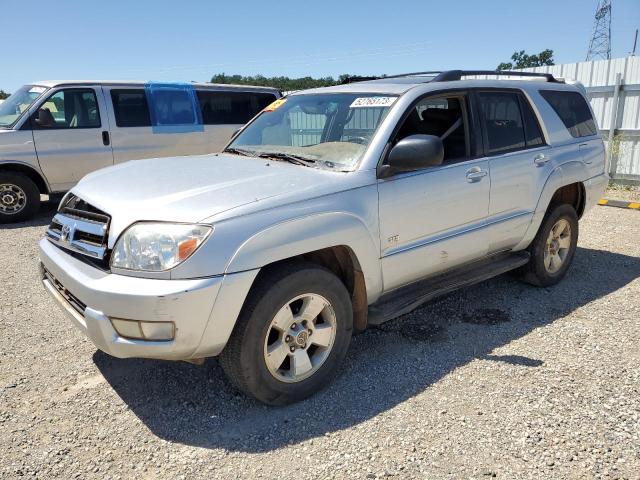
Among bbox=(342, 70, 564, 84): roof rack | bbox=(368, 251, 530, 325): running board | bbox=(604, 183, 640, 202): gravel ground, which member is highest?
bbox=(342, 70, 564, 84): roof rack

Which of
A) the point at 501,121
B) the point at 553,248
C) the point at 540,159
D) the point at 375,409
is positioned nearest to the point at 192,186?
the point at 375,409

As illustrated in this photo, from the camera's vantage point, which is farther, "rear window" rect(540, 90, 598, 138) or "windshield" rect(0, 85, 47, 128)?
"windshield" rect(0, 85, 47, 128)

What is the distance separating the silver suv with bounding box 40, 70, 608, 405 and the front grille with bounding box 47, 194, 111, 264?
0.01 metres

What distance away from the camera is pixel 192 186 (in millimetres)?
2953

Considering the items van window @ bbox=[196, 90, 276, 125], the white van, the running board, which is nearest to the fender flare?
the running board

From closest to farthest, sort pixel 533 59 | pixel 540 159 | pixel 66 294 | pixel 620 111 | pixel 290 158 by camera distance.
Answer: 1. pixel 66 294
2. pixel 290 158
3. pixel 540 159
4. pixel 620 111
5. pixel 533 59

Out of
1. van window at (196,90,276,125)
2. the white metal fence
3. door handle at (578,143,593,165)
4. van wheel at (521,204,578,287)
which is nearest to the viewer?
van wheel at (521,204,578,287)

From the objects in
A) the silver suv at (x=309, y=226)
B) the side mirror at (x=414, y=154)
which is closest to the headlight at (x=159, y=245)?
the silver suv at (x=309, y=226)

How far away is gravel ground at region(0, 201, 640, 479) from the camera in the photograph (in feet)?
8.30

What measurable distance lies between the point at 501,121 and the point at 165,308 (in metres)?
Answer: 3.15

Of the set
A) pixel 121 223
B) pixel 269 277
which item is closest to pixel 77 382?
pixel 121 223

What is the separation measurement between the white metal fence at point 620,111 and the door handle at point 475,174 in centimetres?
745

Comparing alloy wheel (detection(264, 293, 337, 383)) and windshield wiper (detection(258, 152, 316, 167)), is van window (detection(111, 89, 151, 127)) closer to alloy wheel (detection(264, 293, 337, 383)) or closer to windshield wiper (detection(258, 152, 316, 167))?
windshield wiper (detection(258, 152, 316, 167))

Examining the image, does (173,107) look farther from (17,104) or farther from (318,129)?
(318,129)
